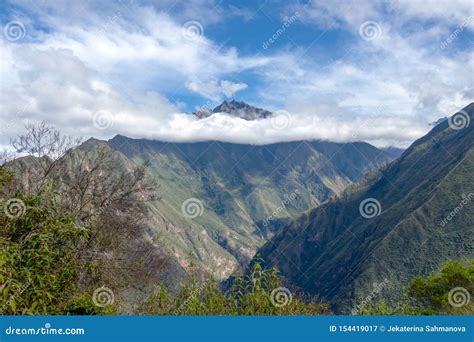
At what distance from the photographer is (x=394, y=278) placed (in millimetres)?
193125

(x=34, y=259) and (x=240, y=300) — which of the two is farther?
(x=240, y=300)

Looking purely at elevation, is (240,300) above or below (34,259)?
below

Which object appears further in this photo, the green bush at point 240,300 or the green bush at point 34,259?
the green bush at point 240,300

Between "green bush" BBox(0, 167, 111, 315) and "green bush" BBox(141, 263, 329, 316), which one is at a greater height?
"green bush" BBox(0, 167, 111, 315)

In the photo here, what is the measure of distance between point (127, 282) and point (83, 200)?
4.62m

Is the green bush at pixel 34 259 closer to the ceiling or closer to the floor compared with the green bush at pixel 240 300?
closer to the ceiling

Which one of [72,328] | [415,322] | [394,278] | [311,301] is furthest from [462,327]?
[394,278]

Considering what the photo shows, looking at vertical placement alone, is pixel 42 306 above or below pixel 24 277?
below

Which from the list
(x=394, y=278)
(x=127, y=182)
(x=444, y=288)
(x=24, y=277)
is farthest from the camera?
(x=394, y=278)

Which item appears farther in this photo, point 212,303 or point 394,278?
point 394,278

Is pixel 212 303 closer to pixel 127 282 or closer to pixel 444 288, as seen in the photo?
pixel 127 282

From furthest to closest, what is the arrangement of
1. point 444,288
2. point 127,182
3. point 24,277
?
point 444,288
point 127,182
point 24,277

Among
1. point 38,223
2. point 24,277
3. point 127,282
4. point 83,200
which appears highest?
point 83,200

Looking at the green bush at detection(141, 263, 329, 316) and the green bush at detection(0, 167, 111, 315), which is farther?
the green bush at detection(141, 263, 329, 316)
